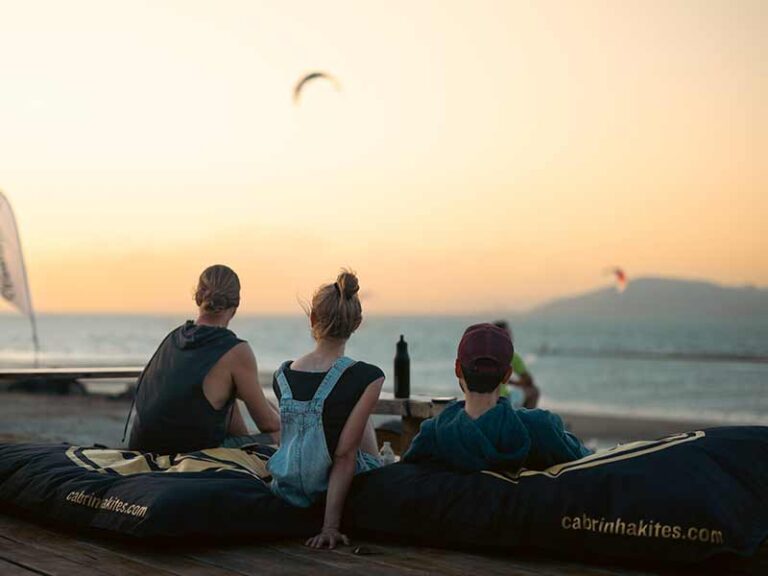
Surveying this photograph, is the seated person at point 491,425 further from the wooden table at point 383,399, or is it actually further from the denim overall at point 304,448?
the wooden table at point 383,399

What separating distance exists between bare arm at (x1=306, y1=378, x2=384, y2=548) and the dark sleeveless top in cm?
72

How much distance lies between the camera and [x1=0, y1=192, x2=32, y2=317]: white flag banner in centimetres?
694

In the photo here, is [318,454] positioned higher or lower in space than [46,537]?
higher

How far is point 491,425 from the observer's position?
12.6ft

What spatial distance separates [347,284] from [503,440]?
2.45 ft

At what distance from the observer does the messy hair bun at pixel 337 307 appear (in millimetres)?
3805

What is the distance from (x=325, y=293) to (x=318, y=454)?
0.55 m

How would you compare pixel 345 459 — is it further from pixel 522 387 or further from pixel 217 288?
pixel 522 387

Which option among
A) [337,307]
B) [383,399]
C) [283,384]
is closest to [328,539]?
[283,384]

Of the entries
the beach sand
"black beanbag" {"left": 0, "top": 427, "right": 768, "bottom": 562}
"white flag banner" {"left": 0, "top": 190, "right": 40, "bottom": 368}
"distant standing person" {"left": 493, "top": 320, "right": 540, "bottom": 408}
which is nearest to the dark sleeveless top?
"black beanbag" {"left": 0, "top": 427, "right": 768, "bottom": 562}

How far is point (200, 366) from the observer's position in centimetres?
432

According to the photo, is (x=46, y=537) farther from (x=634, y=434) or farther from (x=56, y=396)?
(x=634, y=434)

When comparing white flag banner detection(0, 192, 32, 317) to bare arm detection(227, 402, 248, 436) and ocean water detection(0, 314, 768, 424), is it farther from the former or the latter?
ocean water detection(0, 314, 768, 424)

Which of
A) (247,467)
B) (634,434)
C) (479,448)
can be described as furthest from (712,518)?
(634,434)
